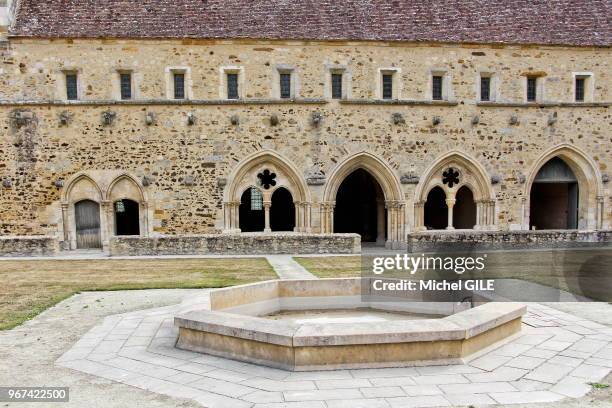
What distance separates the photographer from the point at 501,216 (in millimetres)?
19109

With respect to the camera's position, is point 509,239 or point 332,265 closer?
point 332,265

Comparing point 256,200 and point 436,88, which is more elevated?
point 436,88

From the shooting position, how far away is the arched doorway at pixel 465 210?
2191 centimetres

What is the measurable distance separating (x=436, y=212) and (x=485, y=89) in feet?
22.4

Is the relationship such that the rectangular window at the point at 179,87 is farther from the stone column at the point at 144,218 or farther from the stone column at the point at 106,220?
the stone column at the point at 106,220

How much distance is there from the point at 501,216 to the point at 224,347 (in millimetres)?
15708

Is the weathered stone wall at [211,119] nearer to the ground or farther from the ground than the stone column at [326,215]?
farther from the ground

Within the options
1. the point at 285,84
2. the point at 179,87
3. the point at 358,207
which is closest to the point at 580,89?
the point at 358,207

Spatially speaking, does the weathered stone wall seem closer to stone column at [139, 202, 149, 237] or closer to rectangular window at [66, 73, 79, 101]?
stone column at [139, 202, 149, 237]

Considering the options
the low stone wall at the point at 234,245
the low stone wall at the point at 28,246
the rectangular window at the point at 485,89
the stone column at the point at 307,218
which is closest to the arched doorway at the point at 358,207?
the stone column at the point at 307,218

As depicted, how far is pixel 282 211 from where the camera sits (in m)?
23.6

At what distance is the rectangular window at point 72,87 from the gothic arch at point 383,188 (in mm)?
9322

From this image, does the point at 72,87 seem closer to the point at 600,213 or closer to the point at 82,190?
the point at 82,190

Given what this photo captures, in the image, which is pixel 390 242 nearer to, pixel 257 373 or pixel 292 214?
pixel 292 214
